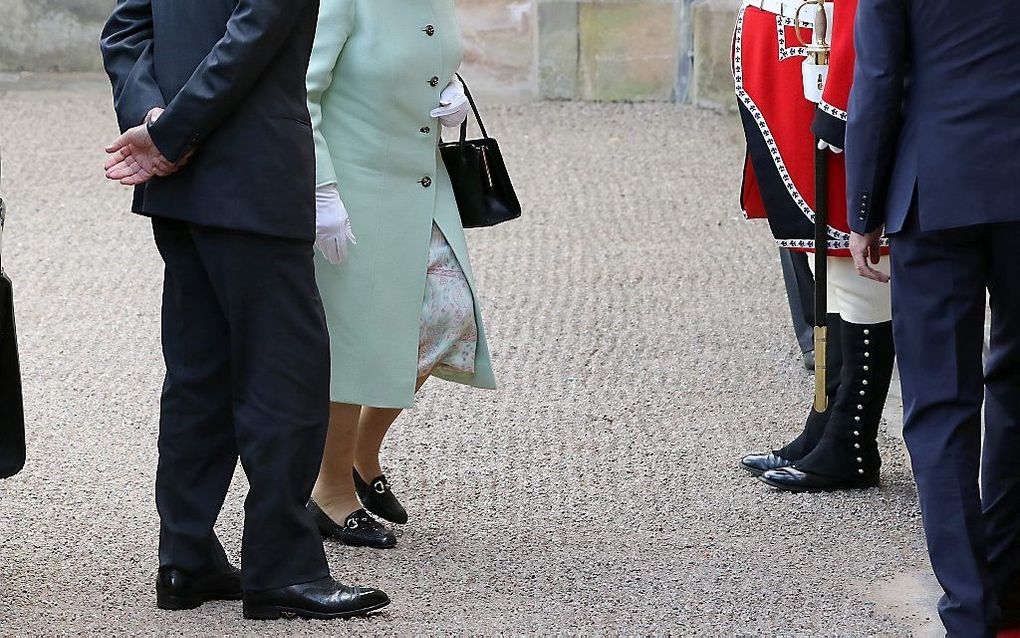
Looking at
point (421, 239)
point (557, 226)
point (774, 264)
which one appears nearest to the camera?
point (421, 239)

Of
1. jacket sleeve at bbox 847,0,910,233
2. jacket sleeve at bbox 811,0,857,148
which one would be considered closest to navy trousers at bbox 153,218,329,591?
jacket sleeve at bbox 847,0,910,233

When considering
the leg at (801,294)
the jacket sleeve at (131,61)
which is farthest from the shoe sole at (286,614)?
the leg at (801,294)

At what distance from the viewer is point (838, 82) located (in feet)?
11.7

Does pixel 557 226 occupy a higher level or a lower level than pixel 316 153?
lower

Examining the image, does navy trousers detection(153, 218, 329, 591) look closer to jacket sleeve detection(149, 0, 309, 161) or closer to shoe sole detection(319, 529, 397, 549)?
jacket sleeve detection(149, 0, 309, 161)

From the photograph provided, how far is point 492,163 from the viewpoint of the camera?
3.69 metres

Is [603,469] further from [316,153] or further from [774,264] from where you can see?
[774,264]

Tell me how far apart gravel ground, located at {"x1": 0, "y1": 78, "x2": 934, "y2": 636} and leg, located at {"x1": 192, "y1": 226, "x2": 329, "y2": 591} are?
0.17 meters

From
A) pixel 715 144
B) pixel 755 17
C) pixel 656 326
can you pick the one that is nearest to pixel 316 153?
pixel 755 17

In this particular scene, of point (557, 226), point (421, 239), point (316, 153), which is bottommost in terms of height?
point (557, 226)

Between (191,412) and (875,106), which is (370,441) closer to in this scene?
(191,412)

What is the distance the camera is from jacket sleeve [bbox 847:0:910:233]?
9.13 ft

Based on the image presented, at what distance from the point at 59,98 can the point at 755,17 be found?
7.80 meters

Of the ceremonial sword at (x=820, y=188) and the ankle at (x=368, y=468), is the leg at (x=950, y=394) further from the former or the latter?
the ankle at (x=368, y=468)
